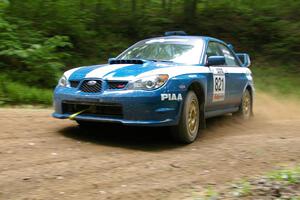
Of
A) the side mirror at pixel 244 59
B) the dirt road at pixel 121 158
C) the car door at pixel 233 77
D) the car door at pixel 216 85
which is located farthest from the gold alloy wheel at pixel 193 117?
the side mirror at pixel 244 59

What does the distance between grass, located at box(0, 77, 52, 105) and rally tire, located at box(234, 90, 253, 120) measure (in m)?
4.08

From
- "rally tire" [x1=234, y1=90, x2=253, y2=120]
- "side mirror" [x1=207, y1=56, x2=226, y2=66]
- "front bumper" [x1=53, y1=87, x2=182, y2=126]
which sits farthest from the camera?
"rally tire" [x1=234, y1=90, x2=253, y2=120]

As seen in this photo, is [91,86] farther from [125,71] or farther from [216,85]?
[216,85]

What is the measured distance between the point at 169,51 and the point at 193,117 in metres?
1.27

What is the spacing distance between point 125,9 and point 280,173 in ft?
44.8

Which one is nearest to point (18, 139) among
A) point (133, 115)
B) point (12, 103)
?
point (133, 115)

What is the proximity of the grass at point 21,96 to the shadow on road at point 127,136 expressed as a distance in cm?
321

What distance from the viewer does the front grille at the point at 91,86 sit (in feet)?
20.4

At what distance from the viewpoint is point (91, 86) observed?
6.29m

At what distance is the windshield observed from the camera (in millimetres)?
7289

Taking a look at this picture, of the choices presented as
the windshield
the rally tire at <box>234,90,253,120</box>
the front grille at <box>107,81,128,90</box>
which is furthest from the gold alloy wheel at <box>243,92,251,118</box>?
the front grille at <box>107,81,128,90</box>

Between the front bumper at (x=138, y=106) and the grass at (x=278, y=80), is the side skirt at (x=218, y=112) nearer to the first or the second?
the front bumper at (x=138, y=106)

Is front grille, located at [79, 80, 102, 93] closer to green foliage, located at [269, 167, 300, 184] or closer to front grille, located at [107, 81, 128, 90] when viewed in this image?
front grille, located at [107, 81, 128, 90]

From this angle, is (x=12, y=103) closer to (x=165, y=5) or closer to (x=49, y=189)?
(x=49, y=189)
